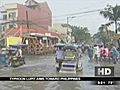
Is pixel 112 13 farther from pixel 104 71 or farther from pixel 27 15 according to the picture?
pixel 27 15

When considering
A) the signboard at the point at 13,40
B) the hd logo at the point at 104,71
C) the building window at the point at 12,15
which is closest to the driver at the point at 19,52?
the signboard at the point at 13,40

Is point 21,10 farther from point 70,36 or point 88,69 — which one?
point 88,69

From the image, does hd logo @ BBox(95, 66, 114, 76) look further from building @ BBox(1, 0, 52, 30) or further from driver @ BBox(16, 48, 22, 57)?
driver @ BBox(16, 48, 22, 57)

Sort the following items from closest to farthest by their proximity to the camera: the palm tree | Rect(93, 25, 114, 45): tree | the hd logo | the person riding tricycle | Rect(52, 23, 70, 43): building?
the hd logo
the palm tree
Rect(93, 25, 114, 45): tree
the person riding tricycle
Rect(52, 23, 70, 43): building

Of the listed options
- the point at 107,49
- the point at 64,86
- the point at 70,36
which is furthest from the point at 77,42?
the point at 64,86

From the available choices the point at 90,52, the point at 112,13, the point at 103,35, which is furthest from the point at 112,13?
the point at 90,52

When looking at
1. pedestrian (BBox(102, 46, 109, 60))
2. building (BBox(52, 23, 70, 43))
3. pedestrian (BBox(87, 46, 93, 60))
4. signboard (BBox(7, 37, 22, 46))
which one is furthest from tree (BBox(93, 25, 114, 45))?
signboard (BBox(7, 37, 22, 46))
